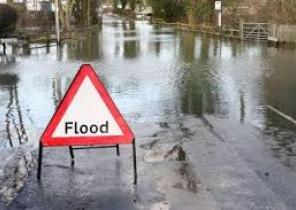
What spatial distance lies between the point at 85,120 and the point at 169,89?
9.20 metres

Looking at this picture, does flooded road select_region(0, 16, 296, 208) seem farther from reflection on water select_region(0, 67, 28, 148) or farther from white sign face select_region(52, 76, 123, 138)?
white sign face select_region(52, 76, 123, 138)

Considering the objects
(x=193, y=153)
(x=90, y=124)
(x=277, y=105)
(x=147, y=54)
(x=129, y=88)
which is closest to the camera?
(x=90, y=124)

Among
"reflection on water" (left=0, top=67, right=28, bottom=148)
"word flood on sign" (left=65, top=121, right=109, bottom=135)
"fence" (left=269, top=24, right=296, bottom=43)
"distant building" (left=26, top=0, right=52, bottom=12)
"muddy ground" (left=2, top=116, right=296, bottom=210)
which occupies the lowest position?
"reflection on water" (left=0, top=67, right=28, bottom=148)

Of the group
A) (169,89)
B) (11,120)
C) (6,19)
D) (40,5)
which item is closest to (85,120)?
(11,120)

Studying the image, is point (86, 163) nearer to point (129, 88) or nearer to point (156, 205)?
point (156, 205)

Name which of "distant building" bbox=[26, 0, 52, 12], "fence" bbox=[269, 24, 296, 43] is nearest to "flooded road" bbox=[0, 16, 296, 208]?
"fence" bbox=[269, 24, 296, 43]

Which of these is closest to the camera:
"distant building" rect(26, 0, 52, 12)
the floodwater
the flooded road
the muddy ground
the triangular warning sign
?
the muddy ground

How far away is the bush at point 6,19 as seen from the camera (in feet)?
129

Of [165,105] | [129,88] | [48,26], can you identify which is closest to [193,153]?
[165,105]

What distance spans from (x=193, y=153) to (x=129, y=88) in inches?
313

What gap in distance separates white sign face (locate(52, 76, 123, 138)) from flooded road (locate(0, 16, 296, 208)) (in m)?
2.25

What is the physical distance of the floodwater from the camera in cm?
1095

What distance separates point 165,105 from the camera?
13.2 meters

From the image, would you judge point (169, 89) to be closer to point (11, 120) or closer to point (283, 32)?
point (11, 120)
